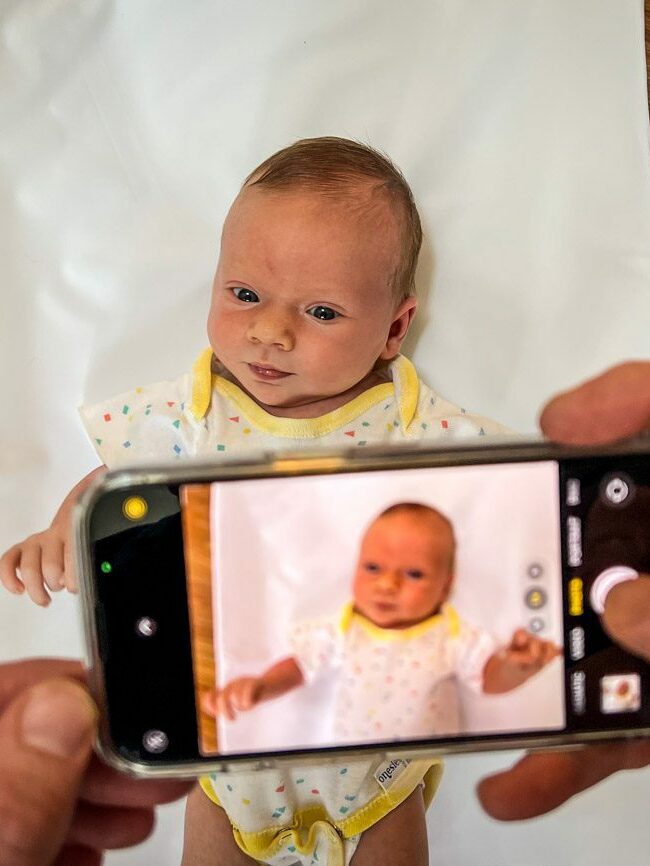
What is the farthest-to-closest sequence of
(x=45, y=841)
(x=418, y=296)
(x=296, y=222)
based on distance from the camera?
(x=418, y=296)
(x=296, y=222)
(x=45, y=841)

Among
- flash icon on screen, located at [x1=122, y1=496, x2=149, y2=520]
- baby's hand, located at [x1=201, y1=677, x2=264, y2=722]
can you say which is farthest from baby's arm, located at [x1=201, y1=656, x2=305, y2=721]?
flash icon on screen, located at [x1=122, y1=496, x2=149, y2=520]

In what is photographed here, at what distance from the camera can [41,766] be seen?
0.38 metres

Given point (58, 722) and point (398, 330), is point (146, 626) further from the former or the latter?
point (398, 330)

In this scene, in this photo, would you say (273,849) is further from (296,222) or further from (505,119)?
(505,119)

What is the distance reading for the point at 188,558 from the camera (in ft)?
1.38

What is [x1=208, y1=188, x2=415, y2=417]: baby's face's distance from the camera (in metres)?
0.56

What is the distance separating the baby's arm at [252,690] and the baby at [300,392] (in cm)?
15

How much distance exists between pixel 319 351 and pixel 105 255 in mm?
207

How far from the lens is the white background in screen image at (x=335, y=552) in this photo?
0.43 m

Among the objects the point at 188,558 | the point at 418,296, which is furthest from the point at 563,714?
the point at 418,296

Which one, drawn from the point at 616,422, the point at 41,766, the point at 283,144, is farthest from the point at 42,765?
the point at 283,144

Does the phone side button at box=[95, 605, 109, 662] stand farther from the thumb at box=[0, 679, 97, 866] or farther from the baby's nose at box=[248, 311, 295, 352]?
the baby's nose at box=[248, 311, 295, 352]

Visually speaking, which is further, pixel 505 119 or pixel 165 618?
pixel 505 119

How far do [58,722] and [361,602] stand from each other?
16 cm
